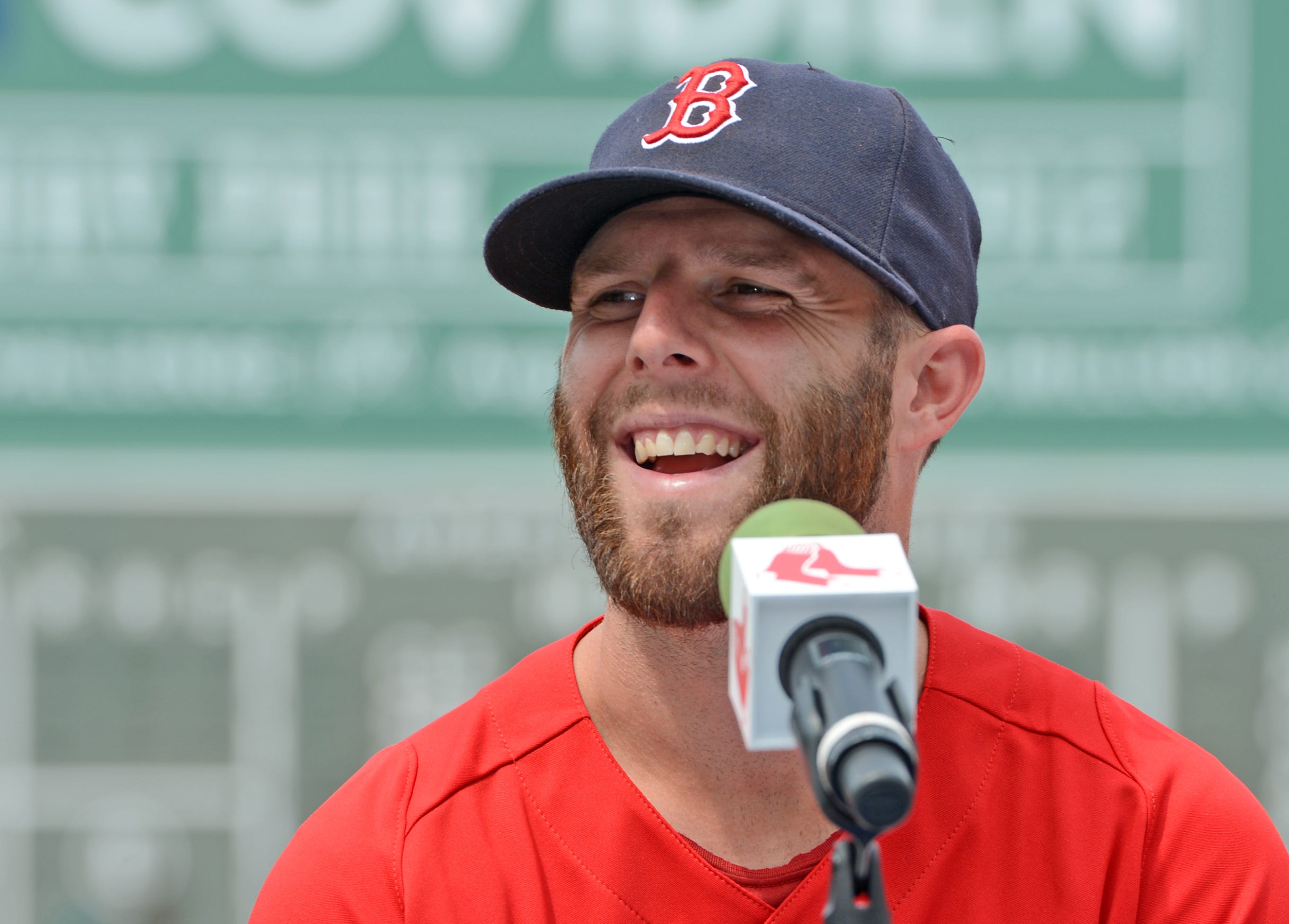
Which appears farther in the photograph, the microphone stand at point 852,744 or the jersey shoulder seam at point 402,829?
the jersey shoulder seam at point 402,829

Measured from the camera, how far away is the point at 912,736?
0.74 m

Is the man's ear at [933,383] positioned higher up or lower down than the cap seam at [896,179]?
lower down

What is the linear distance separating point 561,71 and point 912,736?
2716mm

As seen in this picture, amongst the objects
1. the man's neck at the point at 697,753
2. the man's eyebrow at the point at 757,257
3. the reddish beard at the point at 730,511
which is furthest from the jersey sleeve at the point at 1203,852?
the man's eyebrow at the point at 757,257

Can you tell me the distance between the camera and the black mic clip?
30.7 inches

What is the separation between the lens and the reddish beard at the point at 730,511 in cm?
144

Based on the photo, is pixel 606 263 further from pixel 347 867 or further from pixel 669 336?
pixel 347 867

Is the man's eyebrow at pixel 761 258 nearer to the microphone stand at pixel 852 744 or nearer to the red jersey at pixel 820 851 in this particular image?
the red jersey at pixel 820 851

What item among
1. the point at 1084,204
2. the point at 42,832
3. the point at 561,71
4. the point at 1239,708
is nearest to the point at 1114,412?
the point at 1084,204

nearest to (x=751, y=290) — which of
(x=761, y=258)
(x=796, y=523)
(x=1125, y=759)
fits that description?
(x=761, y=258)

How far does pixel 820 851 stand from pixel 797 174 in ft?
2.53

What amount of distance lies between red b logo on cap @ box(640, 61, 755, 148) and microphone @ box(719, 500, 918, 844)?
0.67 metres

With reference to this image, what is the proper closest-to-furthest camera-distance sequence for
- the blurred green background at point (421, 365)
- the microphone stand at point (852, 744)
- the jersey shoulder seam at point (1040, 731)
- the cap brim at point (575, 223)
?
the microphone stand at point (852, 744)
the cap brim at point (575, 223)
the jersey shoulder seam at point (1040, 731)
the blurred green background at point (421, 365)

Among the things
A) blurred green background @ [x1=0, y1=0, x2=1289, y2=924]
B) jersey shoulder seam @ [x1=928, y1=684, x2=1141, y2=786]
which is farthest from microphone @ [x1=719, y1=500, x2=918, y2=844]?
blurred green background @ [x1=0, y1=0, x2=1289, y2=924]
